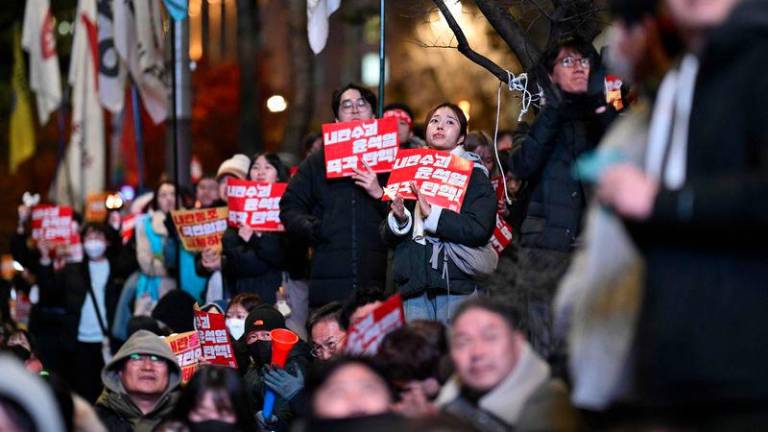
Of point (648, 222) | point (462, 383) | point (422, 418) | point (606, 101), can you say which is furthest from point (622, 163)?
point (606, 101)

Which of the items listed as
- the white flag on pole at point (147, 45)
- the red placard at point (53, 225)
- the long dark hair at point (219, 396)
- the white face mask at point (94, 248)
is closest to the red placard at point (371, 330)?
the long dark hair at point (219, 396)

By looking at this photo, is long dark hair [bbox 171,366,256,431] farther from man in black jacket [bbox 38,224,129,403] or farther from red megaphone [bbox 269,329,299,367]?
man in black jacket [bbox 38,224,129,403]

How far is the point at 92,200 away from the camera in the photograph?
20.0 metres

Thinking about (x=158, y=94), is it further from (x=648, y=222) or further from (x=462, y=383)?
(x=648, y=222)

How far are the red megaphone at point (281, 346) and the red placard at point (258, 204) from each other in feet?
10.1

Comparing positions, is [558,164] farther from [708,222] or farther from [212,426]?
[708,222]

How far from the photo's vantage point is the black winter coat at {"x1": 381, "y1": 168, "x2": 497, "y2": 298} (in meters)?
10.0

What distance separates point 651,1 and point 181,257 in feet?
35.4

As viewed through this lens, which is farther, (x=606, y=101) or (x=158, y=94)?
(x=158, y=94)

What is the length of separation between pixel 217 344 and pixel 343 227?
1.41 metres

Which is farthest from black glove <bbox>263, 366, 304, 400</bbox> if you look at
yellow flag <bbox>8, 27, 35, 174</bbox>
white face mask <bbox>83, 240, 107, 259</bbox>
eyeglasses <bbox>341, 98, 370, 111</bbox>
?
yellow flag <bbox>8, 27, 35, 174</bbox>

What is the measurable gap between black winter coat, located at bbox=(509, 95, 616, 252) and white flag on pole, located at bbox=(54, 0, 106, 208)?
15.5 metres

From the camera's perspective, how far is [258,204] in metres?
13.1

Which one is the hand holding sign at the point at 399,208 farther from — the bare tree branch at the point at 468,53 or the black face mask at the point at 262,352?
the black face mask at the point at 262,352
